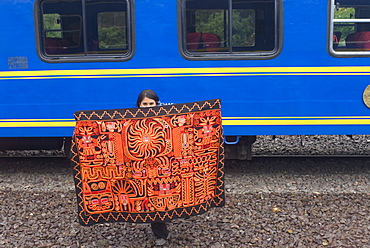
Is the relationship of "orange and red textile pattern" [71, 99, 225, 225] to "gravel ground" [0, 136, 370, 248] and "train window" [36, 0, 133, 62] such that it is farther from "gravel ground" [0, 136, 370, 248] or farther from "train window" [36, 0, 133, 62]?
"train window" [36, 0, 133, 62]

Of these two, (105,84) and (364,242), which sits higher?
(105,84)

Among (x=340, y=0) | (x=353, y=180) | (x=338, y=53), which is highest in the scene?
(x=340, y=0)

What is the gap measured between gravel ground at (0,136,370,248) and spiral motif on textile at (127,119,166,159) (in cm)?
95

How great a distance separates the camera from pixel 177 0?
558cm

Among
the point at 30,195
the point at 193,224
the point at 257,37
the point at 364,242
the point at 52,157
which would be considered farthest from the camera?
the point at 52,157

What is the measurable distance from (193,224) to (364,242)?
151cm

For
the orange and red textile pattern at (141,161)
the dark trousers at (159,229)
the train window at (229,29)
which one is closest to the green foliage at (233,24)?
the train window at (229,29)

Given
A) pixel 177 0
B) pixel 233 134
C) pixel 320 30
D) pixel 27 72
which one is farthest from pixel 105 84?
pixel 320 30

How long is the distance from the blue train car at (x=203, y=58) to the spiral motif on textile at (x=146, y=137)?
229cm

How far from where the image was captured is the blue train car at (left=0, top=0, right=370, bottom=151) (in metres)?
5.60

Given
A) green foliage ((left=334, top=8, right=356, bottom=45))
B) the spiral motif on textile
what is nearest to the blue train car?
green foliage ((left=334, top=8, right=356, bottom=45))

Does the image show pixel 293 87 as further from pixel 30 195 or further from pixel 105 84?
pixel 30 195

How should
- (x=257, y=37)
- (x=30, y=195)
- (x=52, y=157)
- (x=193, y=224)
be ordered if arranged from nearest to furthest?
(x=193, y=224) → (x=30, y=195) → (x=257, y=37) → (x=52, y=157)

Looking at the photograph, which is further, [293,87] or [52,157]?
[52,157]
